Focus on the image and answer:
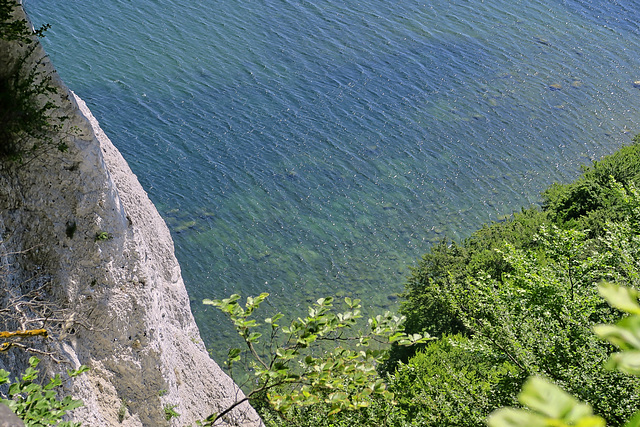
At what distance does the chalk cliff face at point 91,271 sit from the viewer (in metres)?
10.0

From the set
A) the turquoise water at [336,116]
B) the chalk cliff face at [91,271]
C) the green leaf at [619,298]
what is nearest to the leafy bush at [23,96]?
the chalk cliff face at [91,271]

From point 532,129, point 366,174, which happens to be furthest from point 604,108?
point 366,174

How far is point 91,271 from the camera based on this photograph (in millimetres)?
11078

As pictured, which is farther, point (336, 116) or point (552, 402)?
point (336, 116)

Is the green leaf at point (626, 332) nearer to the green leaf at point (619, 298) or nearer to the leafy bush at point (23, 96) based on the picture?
the green leaf at point (619, 298)

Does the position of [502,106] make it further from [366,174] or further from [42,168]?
[42,168]

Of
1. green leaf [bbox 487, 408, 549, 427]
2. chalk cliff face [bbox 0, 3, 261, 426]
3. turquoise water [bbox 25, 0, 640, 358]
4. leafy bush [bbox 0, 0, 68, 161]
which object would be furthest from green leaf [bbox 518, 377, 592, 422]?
turquoise water [bbox 25, 0, 640, 358]

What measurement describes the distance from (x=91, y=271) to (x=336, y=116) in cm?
2757

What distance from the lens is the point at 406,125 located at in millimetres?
37250

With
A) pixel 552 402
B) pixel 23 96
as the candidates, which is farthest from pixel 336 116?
pixel 552 402

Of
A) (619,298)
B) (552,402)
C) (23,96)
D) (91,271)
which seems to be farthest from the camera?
(91,271)

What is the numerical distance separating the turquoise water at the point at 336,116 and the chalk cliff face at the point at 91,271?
1223cm

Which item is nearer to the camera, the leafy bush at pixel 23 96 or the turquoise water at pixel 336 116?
the leafy bush at pixel 23 96

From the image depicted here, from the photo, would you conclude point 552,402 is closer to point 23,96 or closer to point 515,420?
point 515,420
